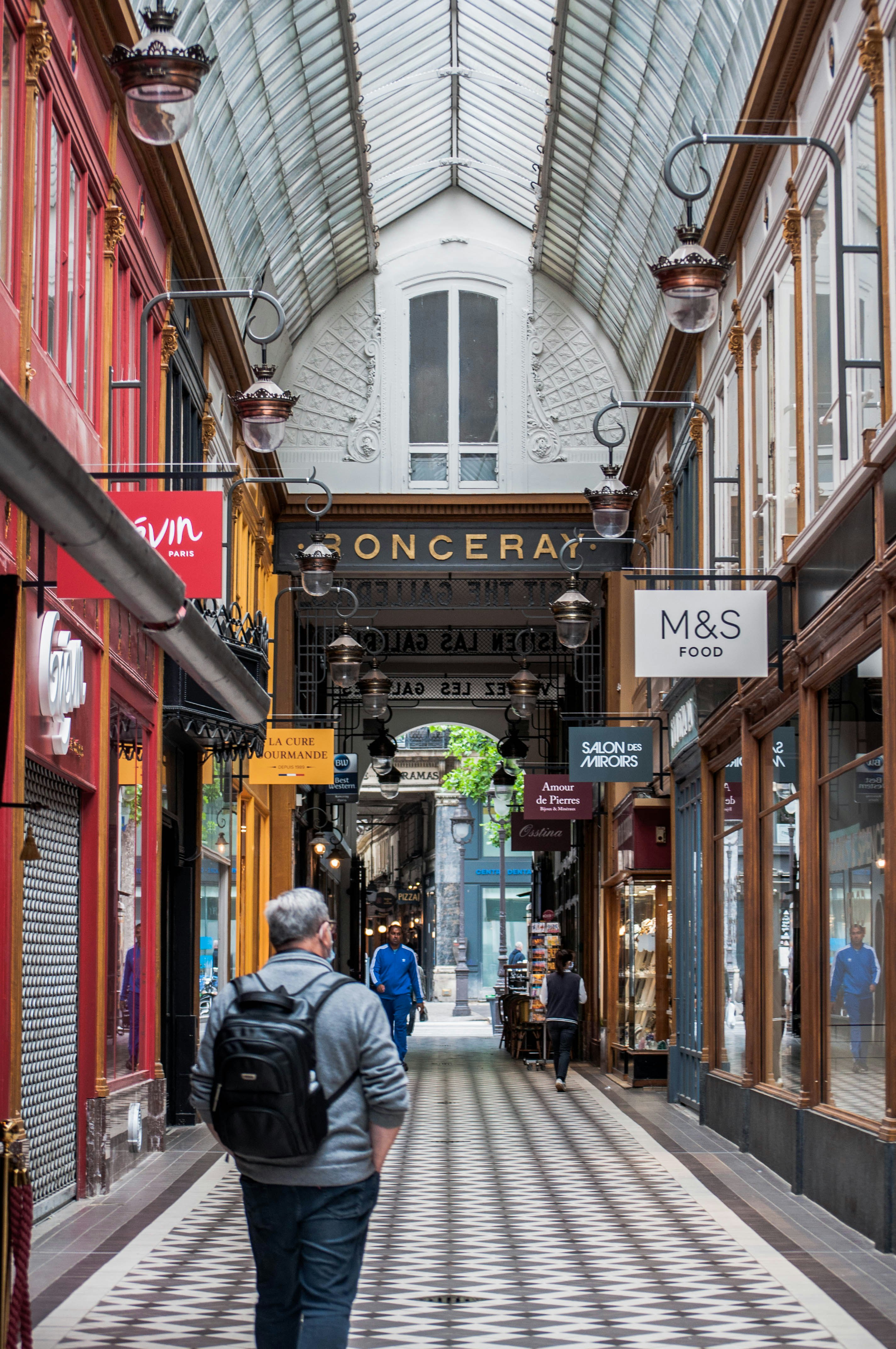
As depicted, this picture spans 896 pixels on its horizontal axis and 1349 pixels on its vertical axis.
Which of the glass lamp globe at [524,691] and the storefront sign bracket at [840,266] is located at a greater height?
the storefront sign bracket at [840,266]

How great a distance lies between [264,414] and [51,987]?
3.78 m

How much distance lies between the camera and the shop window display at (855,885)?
31.1 feet

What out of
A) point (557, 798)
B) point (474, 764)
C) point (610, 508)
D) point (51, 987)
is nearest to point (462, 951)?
point (474, 764)

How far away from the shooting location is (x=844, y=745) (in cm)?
1048

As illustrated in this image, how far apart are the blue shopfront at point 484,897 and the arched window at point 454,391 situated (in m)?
42.2

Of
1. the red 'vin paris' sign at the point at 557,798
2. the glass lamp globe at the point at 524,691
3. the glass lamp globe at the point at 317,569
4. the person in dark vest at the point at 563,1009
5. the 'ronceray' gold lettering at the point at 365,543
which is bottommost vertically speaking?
the person in dark vest at the point at 563,1009

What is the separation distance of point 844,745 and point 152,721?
5495 millimetres

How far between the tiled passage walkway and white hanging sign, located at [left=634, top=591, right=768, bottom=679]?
3405 millimetres

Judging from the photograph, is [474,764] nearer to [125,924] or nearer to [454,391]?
[454,391]

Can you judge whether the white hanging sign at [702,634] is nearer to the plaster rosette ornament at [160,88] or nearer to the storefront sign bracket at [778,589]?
the storefront sign bracket at [778,589]

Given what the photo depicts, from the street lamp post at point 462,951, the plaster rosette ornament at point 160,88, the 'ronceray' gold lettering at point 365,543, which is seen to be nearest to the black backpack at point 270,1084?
the plaster rosette ornament at point 160,88

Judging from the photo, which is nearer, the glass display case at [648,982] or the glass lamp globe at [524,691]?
the glass display case at [648,982]

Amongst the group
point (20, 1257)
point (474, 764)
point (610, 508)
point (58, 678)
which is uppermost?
point (474, 764)

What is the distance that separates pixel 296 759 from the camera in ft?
57.9
